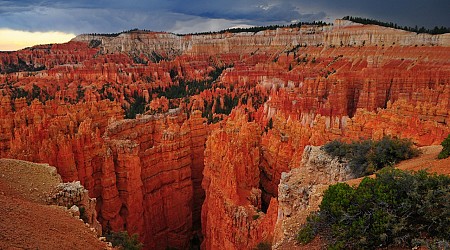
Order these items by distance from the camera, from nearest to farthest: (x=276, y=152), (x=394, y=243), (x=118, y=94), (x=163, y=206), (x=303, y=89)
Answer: (x=394, y=243) < (x=163, y=206) < (x=276, y=152) < (x=303, y=89) < (x=118, y=94)

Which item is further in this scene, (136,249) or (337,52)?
(337,52)

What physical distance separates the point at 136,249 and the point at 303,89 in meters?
28.2

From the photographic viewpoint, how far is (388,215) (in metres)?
5.52

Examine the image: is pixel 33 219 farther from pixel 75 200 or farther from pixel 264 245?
pixel 264 245

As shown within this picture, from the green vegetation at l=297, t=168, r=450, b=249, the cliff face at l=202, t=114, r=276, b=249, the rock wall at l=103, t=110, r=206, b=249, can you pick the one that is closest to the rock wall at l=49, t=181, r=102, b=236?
the cliff face at l=202, t=114, r=276, b=249

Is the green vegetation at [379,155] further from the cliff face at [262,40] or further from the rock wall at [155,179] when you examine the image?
the cliff face at [262,40]

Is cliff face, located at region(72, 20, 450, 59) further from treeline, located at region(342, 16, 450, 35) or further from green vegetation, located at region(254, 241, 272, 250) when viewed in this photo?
green vegetation, located at region(254, 241, 272, 250)

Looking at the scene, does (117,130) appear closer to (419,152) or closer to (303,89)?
(419,152)

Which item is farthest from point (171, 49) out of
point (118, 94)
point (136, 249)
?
point (136, 249)

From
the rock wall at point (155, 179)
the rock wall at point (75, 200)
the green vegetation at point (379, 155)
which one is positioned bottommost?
the rock wall at point (155, 179)

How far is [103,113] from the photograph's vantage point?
24828 millimetres

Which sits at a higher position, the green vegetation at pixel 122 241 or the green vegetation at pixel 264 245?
the green vegetation at pixel 122 241

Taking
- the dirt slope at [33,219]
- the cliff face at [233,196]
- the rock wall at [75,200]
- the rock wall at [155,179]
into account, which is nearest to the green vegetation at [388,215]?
the dirt slope at [33,219]

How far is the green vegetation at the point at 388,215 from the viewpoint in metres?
5.39
